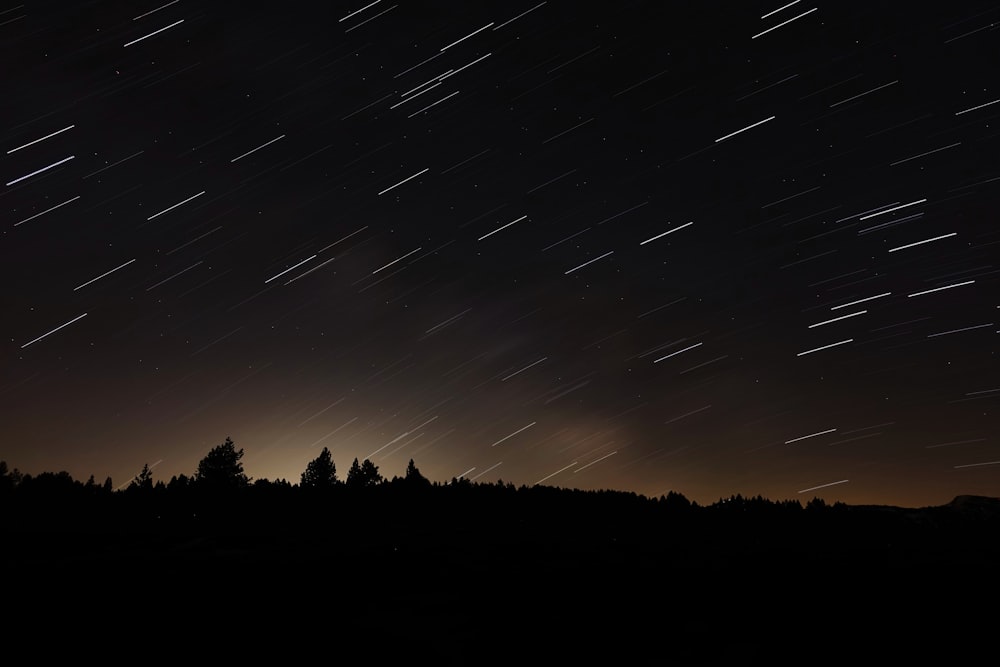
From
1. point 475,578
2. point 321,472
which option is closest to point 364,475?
point 321,472

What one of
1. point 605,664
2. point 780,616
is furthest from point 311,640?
point 780,616

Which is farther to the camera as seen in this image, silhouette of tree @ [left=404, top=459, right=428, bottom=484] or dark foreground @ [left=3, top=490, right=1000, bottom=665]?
silhouette of tree @ [left=404, top=459, right=428, bottom=484]

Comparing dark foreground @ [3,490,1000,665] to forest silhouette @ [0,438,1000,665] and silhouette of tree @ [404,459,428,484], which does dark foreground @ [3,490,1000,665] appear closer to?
forest silhouette @ [0,438,1000,665]

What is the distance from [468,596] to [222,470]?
58973mm

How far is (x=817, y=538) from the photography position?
73062 millimetres

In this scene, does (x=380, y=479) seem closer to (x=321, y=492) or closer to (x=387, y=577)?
(x=321, y=492)

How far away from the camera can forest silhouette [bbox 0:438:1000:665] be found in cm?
2208

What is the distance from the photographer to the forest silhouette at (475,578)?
2208 centimetres

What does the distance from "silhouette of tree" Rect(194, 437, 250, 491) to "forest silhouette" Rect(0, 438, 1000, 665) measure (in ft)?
0.87

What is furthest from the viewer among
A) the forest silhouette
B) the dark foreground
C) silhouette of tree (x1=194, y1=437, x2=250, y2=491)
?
silhouette of tree (x1=194, y1=437, x2=250, y2=491)

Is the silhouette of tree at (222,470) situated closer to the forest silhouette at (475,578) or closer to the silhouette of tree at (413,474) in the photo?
the forest silhouette at (475,578)

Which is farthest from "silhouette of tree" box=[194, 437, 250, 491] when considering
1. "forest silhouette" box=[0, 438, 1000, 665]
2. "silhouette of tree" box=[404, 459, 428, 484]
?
"silhouette of tree" box=[404, 459, 428, 484]

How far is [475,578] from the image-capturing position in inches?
1342

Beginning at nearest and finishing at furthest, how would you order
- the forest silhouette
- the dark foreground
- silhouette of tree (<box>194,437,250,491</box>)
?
the dark foreground
the forest silhouette
silhouette of tree (<box>194,437,250,491</box>)
